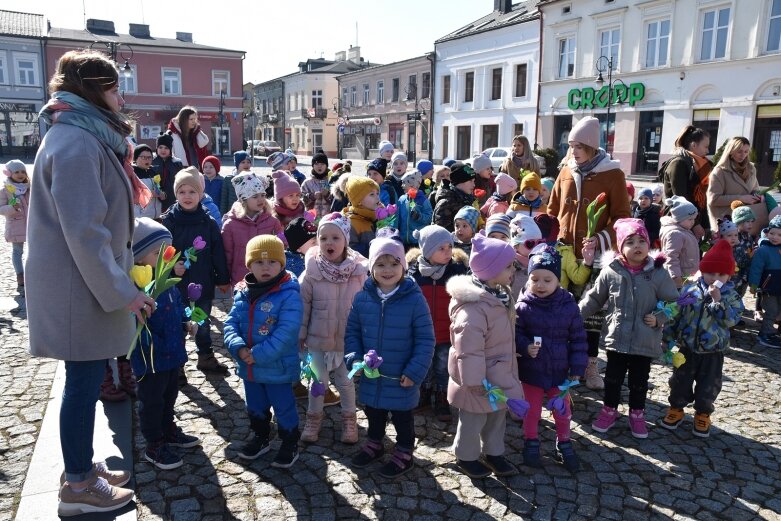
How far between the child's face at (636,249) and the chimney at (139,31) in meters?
47.1

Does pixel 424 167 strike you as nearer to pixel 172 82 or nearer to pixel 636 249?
pixel 636 249

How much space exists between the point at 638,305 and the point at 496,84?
104ft

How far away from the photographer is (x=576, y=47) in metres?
28.0

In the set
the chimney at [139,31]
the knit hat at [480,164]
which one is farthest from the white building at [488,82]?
the knit hat at [480,164]

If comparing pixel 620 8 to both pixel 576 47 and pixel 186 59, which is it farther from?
pixel 186 59

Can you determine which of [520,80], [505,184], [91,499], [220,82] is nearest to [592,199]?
[505,184]

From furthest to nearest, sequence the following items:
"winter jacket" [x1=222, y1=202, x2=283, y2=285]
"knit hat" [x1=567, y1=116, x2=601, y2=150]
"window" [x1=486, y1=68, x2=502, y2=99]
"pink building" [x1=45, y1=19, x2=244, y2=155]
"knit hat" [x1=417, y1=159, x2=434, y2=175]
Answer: "pink building" [x1=45, y1=19, x2=244, y2=155], "window" [x1=486, y1=68, x2=502, y2=99], "knit hat" [x1=417, y1=159, x2=434, y2=175], "winter jacket" [x1=222, y1=202, x2=283, y2=285], "knit hat" [x1=567, y1=116, x2=601, y2=150]

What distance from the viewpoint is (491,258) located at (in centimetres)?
344

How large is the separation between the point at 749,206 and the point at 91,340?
657 centimetres

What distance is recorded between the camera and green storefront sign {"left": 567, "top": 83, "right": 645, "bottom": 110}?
2550cm

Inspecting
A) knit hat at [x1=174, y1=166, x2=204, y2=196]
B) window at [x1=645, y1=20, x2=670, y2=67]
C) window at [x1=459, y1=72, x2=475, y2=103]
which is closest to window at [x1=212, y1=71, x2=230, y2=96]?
window at [x1=459, y1=72, x2=475, y2=103]

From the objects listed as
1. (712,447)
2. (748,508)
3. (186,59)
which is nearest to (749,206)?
(712,447)

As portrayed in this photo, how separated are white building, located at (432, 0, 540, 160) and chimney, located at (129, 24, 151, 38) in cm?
2242

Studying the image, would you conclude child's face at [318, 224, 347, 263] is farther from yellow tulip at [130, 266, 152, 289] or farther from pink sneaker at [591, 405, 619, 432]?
pink sneaker at [591, 405, 619, 432]
